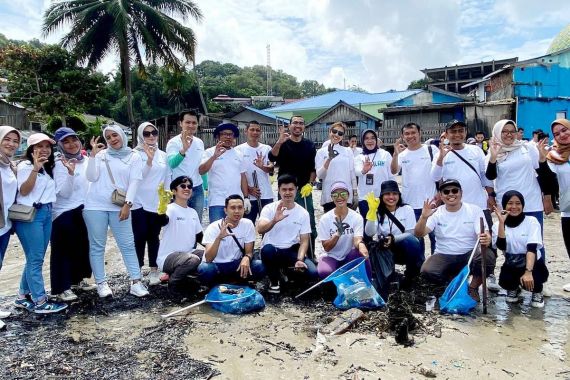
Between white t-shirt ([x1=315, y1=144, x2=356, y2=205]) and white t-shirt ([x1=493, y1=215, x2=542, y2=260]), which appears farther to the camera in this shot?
white t-shirt ([x1=315, y1=144, x2=356, y2=205])

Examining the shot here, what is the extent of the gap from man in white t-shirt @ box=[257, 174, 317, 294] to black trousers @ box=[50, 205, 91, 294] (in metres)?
2.07

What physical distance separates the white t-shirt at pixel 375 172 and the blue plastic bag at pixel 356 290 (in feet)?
5.44

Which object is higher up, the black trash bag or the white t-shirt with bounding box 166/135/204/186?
the white t-shirt with bounding box 166/135/204/186

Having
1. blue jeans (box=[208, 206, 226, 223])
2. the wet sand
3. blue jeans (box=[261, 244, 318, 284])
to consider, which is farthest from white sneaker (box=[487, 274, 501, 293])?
blue jeans (box=[208, 206, 226, 223])

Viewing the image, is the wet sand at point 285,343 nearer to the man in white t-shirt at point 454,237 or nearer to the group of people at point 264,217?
the group of people at point 264,217

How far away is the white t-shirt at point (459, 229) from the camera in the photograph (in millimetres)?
4777

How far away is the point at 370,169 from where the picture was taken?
6020 mm

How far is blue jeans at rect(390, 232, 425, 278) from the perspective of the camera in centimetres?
→ 498

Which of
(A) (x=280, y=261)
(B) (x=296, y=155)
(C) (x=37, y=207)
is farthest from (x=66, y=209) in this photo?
(B) (x=296, y=155)

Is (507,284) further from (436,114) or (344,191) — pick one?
(436,114)

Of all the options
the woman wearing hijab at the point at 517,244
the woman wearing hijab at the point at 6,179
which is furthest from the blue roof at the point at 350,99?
the woman wearing hijab at the point at 6,179

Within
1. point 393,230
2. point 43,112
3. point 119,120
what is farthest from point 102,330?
point 119,120

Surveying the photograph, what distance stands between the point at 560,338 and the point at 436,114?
18155 millimetres

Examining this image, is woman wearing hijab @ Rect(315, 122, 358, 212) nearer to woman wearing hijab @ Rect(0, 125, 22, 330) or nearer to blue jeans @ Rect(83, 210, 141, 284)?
blue jeans @ Rect(83, 210, 141, 284)
